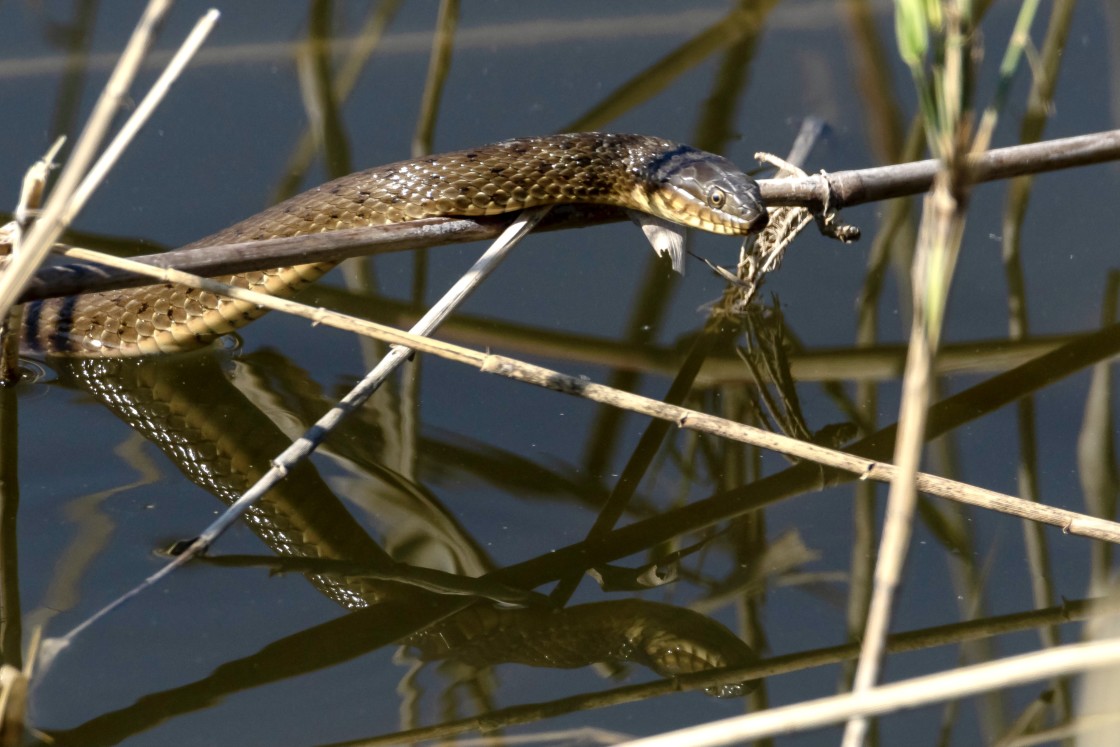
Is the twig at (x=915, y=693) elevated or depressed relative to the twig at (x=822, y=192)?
depressed

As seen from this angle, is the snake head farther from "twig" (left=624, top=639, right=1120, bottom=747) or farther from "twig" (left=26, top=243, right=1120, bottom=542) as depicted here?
"twig" (left=624, top=639, right=1120, bottom=747)

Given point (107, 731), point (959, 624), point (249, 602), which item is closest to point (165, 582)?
point (249, 602)

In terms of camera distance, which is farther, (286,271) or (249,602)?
(286,271)

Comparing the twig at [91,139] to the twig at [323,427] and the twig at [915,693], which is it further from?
the twig at [915,693]

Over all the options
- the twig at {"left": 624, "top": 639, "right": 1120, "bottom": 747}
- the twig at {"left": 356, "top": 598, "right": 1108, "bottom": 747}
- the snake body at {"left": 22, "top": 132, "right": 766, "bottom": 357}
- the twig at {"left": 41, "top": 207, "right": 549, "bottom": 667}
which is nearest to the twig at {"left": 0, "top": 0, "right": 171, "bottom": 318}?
the twig at {"left": 41, "top": 207, "right": 549, "bottom": 667}

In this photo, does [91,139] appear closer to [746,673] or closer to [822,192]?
[746,673]

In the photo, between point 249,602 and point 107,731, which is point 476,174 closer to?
point 249,602

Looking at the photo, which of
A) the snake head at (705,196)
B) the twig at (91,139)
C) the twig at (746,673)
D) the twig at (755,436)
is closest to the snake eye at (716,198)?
the snake head at (705,196)

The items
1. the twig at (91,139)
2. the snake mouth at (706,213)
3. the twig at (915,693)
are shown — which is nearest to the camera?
the twig at (915,693)
